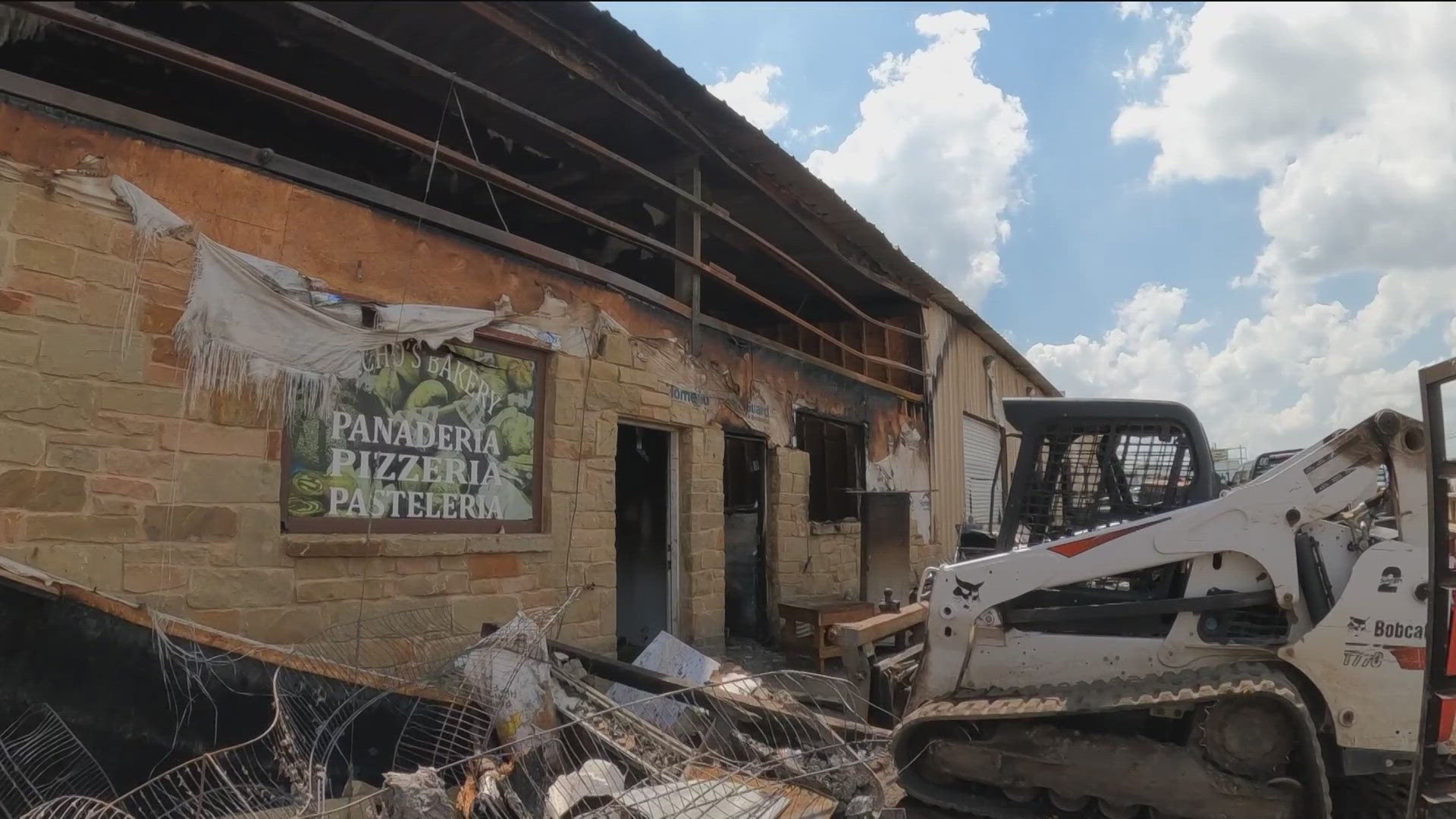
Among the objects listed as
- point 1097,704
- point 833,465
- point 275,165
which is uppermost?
point 275,165

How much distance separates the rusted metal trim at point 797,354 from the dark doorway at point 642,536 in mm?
1201

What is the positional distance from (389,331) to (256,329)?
80cm

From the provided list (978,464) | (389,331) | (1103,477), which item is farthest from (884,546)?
(389,331)

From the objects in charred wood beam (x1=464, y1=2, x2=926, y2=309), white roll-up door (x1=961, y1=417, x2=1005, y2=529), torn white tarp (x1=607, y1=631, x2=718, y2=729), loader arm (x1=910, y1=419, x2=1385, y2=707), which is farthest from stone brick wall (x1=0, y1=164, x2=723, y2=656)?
white roll-up door (x1=961, y1=417, x2=1005, y2=529)

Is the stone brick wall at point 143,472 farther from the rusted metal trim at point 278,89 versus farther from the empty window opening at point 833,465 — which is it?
the empty window opening at point 833,465

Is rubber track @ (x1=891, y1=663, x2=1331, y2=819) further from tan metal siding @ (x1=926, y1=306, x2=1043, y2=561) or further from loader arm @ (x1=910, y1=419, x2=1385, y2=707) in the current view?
tan metal siding @ (x1=926, y1=306, x2=1043, y2=561)

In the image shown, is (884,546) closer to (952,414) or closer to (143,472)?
(952,414)

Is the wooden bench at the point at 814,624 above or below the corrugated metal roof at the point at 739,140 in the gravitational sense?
below

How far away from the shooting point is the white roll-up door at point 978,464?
50.1 ft

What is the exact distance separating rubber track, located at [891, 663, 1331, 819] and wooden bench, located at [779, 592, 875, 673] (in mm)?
3351

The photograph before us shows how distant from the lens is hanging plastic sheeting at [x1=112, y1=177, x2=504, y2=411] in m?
4.62

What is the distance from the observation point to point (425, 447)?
5.78 meters

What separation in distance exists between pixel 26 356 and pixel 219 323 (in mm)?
873

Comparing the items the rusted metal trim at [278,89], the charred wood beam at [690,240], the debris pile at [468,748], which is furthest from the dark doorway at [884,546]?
the debris pile at [468,748]
